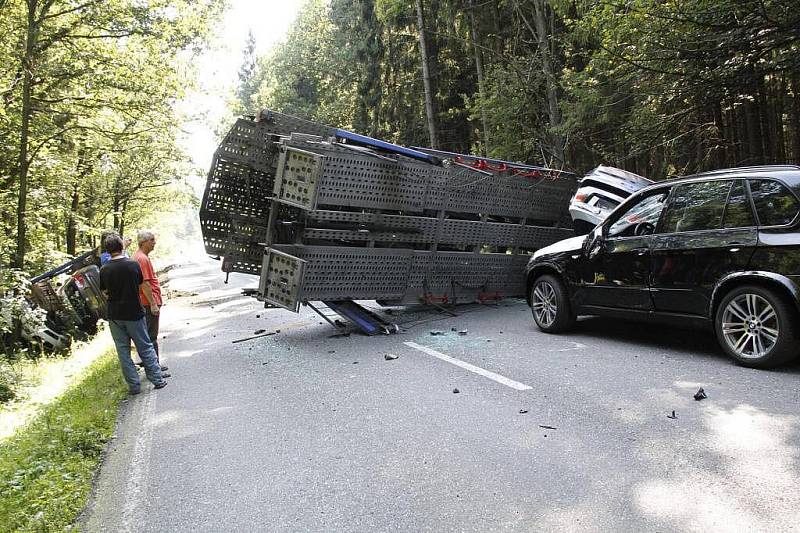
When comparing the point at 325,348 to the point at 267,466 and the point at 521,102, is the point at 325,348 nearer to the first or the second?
→ the point at 267,466

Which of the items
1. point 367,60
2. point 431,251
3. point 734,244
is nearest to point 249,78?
point 367,60

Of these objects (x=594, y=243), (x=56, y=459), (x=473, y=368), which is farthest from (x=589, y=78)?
(x=56, y=459)

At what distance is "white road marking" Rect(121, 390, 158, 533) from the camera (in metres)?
3.70

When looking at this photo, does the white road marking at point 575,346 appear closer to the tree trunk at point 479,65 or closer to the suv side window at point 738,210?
the suv side window at point 738,210

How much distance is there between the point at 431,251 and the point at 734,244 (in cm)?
474

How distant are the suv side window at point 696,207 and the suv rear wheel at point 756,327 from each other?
820mm

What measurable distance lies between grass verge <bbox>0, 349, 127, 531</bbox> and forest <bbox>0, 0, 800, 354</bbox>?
4.61 meters

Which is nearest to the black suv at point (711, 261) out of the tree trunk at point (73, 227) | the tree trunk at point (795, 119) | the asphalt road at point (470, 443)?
the asphalt road at point (470, 443)

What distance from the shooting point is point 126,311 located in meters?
6.63

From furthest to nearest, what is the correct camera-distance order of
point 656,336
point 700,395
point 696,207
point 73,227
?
point 73,227, point 656,336, point 696,207, point 700,395

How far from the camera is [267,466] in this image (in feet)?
14.0

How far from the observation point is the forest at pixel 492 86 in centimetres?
919

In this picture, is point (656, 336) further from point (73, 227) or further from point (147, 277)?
point (73, 227)

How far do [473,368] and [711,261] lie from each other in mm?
2711
